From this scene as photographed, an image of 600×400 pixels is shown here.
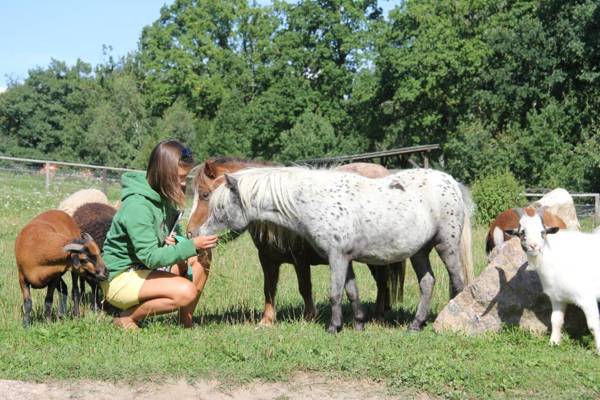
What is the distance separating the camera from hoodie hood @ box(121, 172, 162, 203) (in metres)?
6.90

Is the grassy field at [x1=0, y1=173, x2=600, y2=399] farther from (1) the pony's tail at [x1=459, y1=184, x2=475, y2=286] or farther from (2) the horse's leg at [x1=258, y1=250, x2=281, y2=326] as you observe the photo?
(1) the pony's tail at [x1=459, y1=184, x2=475, y2=286]

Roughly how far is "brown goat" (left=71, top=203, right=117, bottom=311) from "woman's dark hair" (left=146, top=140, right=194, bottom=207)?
277 cm

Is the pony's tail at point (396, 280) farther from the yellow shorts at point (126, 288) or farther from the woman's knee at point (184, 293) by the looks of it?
the yellow shorts at point (126, 288)

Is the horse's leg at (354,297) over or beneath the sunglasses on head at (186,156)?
beneath

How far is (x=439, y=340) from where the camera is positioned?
275 inches

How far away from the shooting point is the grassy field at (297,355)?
232 inches

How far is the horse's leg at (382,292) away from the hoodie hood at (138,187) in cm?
302

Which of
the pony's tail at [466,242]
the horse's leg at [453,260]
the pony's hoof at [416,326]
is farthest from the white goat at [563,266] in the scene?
the pony's hoof at [416,326]

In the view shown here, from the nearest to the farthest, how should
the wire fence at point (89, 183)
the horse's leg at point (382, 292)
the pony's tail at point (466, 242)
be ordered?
the pony's tail at point (466, 242)
the horse's leg at point (382, 292)
the wire fence at point (89, 183)

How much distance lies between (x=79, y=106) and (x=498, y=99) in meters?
42.8

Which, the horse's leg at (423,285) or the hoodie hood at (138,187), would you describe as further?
the horse's leg at (423,285)

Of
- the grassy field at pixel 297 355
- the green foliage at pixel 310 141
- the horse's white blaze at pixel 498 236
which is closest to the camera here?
the grassy field at pixel 297 355

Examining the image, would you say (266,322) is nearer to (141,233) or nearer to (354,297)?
(354,297)

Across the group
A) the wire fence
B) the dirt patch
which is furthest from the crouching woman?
the wire fence
